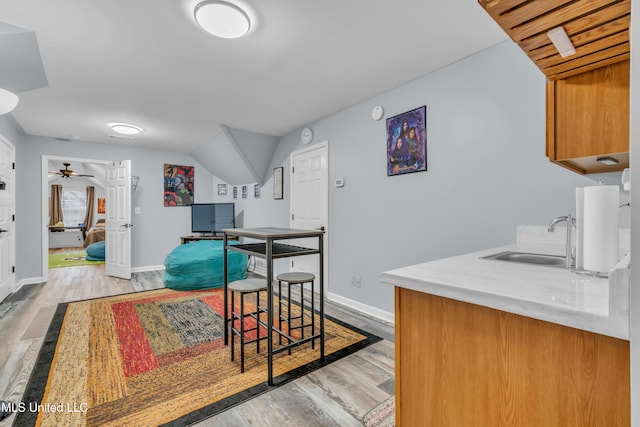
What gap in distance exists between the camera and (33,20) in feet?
6.16

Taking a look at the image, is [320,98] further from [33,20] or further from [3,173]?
[3,173]

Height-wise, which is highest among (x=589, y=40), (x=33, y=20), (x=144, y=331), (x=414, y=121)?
(x=33, y=20)

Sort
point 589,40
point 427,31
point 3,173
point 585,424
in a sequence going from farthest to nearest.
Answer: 1. point 3,173
2. point 427,31
3. point 589,40
4. point 585,424

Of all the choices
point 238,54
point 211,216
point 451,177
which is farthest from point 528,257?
point 211,216

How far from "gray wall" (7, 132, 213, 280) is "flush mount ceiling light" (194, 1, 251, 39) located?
3666mm

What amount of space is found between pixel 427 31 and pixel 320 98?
1.38 metres

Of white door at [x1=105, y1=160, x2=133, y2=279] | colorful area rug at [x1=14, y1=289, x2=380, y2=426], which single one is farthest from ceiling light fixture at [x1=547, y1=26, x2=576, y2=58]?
white door at [x1=105, y1=160, x2=133, y2=279]

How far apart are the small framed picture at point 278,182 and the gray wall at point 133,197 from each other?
2.38 metres

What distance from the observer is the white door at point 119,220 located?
4.88 meters

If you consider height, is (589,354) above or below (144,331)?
above

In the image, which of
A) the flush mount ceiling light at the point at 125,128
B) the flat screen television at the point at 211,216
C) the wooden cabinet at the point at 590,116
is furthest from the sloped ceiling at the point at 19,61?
the wooden cabinet at the point at 590,116

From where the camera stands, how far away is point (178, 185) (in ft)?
19.9

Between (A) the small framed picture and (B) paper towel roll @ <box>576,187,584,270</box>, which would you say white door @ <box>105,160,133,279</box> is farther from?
(B) paper towel roll @ <box>576,187,584,270</box>

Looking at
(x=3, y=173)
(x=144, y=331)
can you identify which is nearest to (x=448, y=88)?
(x=144, y=331)
